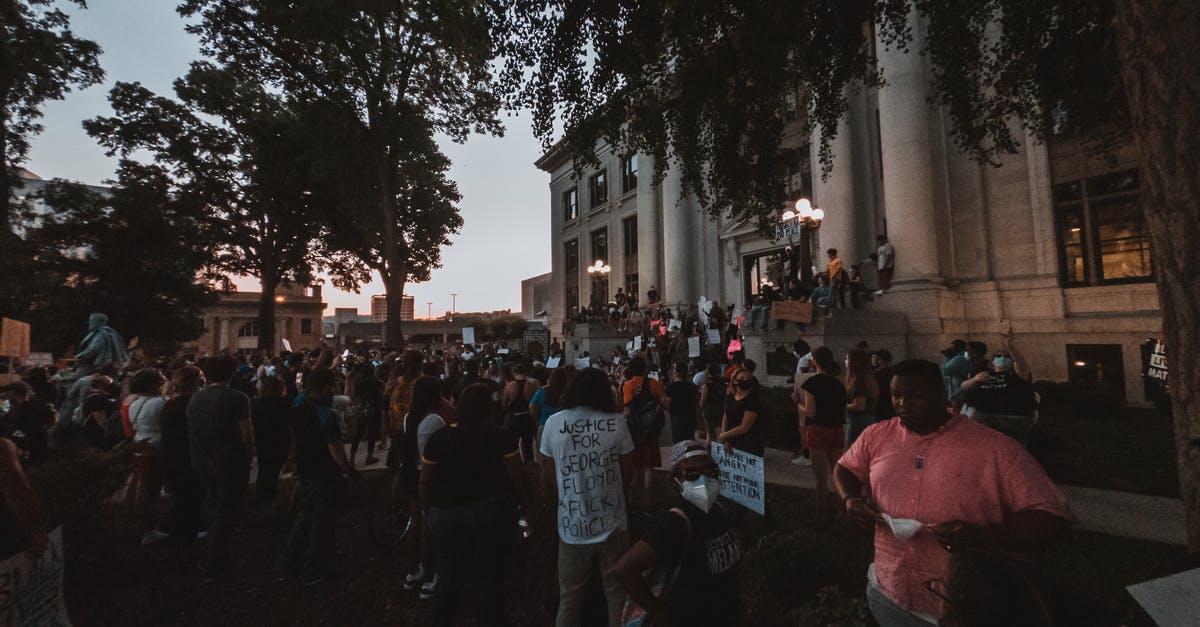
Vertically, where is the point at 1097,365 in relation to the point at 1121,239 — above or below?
below

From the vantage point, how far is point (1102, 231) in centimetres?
1276

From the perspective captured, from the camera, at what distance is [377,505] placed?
7.16 m

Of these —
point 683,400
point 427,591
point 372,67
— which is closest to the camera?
point 427,591

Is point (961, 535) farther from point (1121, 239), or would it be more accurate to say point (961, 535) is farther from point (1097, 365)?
point (1121, 239)

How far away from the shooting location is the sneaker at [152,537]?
5.95 metres

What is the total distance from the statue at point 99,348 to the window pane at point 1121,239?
84.6 feet

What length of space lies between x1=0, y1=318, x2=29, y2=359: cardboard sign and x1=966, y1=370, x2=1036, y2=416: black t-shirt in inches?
685

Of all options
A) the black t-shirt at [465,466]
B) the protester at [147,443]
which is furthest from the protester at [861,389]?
the protester at [147,443]

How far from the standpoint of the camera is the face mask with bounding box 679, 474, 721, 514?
221cm

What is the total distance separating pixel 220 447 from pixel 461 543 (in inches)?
139

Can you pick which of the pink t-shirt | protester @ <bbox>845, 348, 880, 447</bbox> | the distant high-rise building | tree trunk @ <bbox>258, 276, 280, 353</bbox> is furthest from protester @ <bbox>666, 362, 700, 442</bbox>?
the distant high-rise building

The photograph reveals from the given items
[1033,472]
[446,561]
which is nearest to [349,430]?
[446,561]

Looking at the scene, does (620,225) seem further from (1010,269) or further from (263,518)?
(263,518)

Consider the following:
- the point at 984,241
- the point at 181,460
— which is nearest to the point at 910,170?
the point at 984,241
